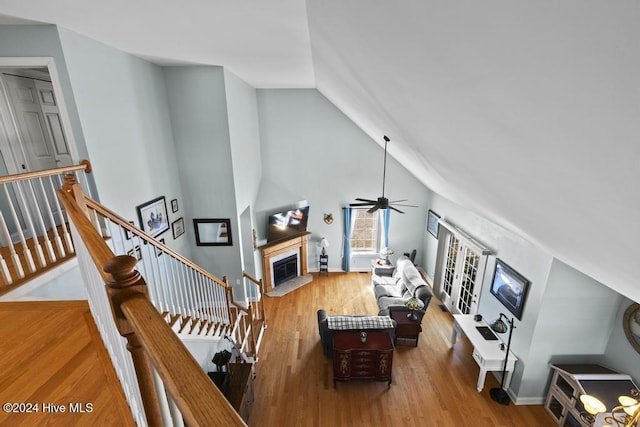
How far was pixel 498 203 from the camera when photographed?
2451 millimetres

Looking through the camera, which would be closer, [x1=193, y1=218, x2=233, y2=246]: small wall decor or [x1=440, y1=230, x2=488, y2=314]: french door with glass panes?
[x1=440, y1=230, x2=488, y2=314]: french door with glass panes

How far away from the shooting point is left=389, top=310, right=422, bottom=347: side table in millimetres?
5137

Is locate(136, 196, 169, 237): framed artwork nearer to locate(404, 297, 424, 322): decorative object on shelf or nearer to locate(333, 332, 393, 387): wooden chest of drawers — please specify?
locate(333, 332, 393, 387): wooden chest of drawers

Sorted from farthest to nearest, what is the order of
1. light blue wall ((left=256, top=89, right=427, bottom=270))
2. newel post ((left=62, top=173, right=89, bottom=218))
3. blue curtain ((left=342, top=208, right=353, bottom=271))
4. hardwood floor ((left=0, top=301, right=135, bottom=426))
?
blue curtain ((left=342, top=208, right=353, bottom=271))
light blue wall ((left=256, top=89, right=427, bottom=270))
newel post ((left=62, top=173, right=89, bottom=218))
hardwood floor ((left=0, top=301, right=135, bottom=426))

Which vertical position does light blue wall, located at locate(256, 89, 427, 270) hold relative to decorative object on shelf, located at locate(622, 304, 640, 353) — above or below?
above

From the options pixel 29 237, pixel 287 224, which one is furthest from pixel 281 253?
pixel 29 237

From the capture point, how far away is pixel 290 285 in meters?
7.17

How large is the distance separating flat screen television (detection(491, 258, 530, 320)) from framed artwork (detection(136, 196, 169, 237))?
5.49 m

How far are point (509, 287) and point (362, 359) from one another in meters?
2.51

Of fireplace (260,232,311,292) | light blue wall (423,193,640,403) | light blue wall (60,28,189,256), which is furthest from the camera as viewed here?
fireplace (260,232,311,292)

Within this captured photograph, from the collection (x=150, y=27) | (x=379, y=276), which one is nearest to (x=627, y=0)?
(x=150, y=27)

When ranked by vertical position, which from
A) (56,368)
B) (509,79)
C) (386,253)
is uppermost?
(509,79)

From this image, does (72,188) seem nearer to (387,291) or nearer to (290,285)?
(290,285)

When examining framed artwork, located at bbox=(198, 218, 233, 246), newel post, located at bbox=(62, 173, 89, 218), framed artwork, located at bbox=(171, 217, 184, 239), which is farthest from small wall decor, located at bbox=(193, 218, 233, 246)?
newel post, located at bbox=(62, 173, 89, 218)
